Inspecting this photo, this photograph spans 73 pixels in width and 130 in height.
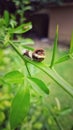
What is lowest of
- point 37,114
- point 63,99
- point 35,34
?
point 35,34

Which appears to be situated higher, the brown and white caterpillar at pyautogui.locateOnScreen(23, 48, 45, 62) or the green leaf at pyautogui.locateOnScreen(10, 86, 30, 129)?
the brown and white caterpillar at pyautogui.locateOnScreen(23, 48, 45, 62)

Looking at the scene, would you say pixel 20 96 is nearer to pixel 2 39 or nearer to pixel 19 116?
pixel 19 116

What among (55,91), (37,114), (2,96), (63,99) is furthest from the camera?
(63,99)

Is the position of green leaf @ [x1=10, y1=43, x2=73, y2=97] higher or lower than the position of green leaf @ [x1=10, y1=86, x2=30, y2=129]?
higher

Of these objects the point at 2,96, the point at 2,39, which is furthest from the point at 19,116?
the point at 2,96

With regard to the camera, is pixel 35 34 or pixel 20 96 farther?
pixel 35 34

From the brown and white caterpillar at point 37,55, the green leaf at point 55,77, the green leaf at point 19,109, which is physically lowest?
the green leaf at point 19,109

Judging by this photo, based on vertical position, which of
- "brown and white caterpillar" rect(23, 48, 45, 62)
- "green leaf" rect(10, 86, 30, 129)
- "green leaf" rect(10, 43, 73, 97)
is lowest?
"green leaf" rect(10, 86, 30, 129)

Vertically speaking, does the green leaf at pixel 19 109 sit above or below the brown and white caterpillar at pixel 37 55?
below
